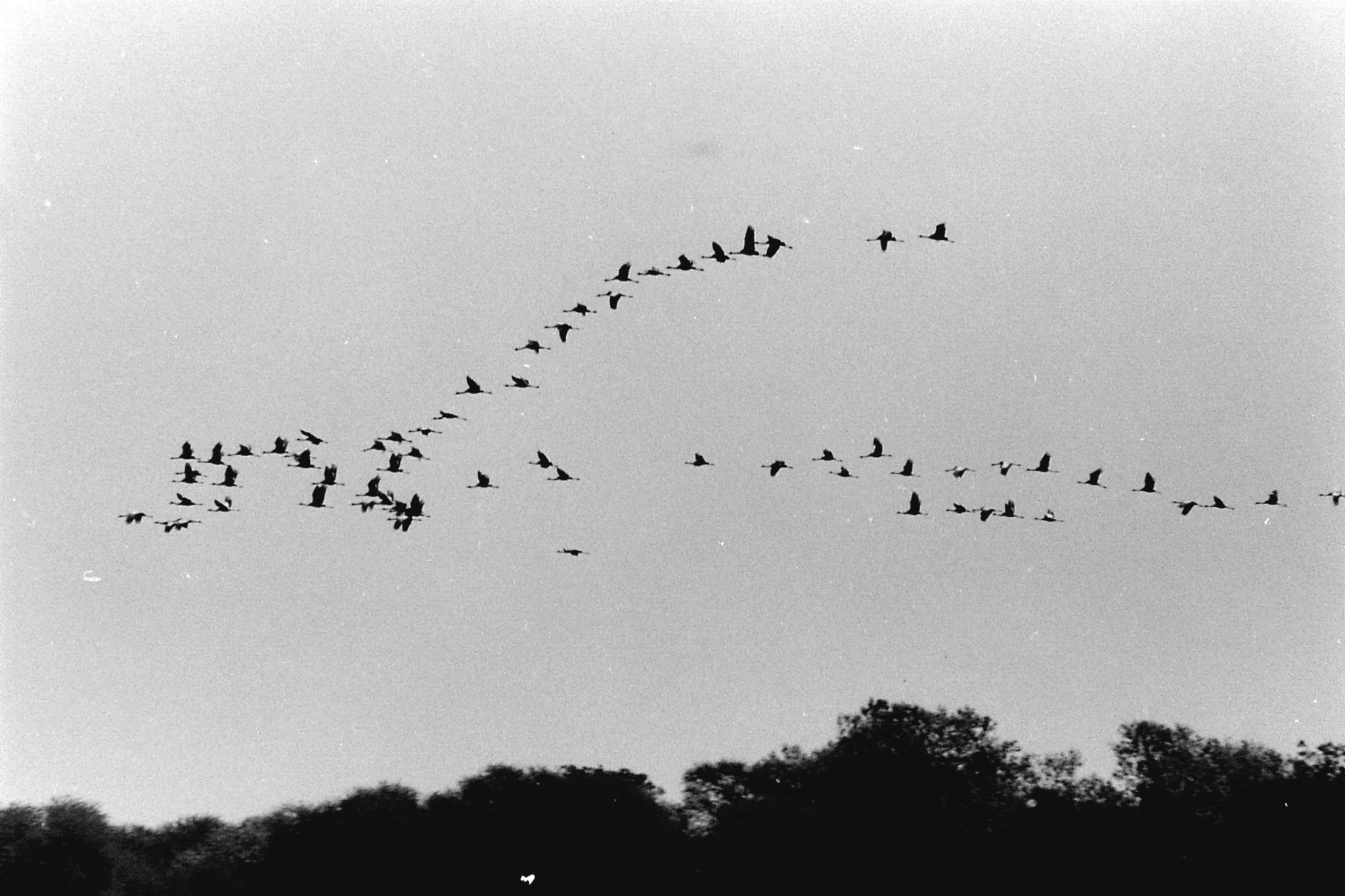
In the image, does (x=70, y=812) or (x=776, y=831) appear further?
(x=70, y=812)

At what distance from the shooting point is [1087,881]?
67.6 m

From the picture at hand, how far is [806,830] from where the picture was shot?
7025 cm

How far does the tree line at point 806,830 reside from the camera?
68.2 m

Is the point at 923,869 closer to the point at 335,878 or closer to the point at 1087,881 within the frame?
the point at 1087,881

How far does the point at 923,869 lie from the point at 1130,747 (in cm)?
1956

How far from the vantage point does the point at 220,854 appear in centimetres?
8381

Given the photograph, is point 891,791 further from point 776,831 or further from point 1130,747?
point 1130,747

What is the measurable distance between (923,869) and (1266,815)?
1261cm

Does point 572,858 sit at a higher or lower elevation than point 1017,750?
lower

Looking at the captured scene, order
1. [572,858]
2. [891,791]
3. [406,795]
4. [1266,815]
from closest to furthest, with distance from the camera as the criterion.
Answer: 1. [1266,815]
2. [572,858]
3. [891,791]
4. [406,795]

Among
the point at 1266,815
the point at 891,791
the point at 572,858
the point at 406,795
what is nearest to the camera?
the point at 1266,815

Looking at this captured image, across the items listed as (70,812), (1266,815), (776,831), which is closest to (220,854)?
(70,812)

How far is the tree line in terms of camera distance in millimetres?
68188

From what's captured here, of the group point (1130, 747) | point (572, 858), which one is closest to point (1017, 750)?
point (1130, 747)
